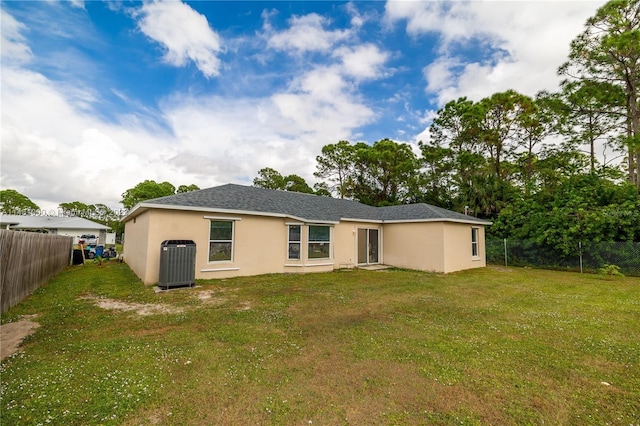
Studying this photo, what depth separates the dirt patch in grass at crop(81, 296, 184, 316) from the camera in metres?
5.80

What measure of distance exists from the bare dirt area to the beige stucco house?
3620mm

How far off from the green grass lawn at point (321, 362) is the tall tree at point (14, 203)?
213ft

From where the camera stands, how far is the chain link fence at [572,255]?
1158 centimetres

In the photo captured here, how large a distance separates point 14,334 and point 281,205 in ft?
29.7

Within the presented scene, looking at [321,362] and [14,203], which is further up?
[14,203]

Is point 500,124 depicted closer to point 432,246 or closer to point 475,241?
point 475,241

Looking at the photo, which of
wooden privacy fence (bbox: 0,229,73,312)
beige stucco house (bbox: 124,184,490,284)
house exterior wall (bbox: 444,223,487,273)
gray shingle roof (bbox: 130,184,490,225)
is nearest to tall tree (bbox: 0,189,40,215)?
beige stucco house (bbox: 124,184,490,284)

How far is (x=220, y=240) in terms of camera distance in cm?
986

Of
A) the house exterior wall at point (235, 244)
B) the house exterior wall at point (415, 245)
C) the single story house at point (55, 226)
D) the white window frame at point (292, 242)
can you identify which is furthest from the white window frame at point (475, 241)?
the single story house at point (55, 226)

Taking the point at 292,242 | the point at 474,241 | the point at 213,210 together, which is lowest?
the point at 292,242

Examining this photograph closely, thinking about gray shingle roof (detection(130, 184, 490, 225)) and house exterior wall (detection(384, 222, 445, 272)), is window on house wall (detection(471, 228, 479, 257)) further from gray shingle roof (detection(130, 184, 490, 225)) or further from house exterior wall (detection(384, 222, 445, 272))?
house exterior wall (detection(384, 222, 445, 272))

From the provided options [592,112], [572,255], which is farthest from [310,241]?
[592,112]

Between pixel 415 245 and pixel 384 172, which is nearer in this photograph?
pixel 415 245

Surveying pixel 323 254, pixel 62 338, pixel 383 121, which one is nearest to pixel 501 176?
pixel 383 121
